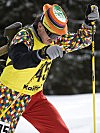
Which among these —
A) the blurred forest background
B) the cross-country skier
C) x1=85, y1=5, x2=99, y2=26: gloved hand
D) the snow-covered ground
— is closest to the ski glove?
the cross-country skier

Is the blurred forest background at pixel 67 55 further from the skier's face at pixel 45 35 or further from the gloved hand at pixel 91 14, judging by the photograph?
the skier's face at pixel 45 35

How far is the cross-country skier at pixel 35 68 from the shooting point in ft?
10.6

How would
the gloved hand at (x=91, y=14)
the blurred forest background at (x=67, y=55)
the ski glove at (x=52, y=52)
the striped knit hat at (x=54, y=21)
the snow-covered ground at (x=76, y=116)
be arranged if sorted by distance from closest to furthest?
1. the ski glove at (x=52, y=52)
2. the striped knit hat at (x=54, y=21)
3. the gloved hand at (x=91, y=14)
4. the snow-covered ground at (x=76, y=116)
5. the blurred forest background at (x=67, y=55)

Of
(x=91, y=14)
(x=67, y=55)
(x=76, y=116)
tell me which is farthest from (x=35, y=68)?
(x=67, y=55)

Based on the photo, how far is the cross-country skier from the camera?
3.23 meters

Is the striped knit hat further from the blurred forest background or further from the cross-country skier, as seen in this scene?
the blurred forest background

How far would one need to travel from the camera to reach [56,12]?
3506mm

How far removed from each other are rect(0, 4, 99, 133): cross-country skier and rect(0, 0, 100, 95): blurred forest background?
24.7ft

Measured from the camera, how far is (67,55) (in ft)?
39.4

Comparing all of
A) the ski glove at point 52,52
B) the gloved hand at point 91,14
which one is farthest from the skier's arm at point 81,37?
the ski glove at point 52,52

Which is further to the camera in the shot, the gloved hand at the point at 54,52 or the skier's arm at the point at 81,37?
the skier's arm at the point at 81,37

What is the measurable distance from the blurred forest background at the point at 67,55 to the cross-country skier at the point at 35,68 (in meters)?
7.51

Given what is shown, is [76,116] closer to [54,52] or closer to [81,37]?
[81,37]

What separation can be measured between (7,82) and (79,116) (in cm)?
221
